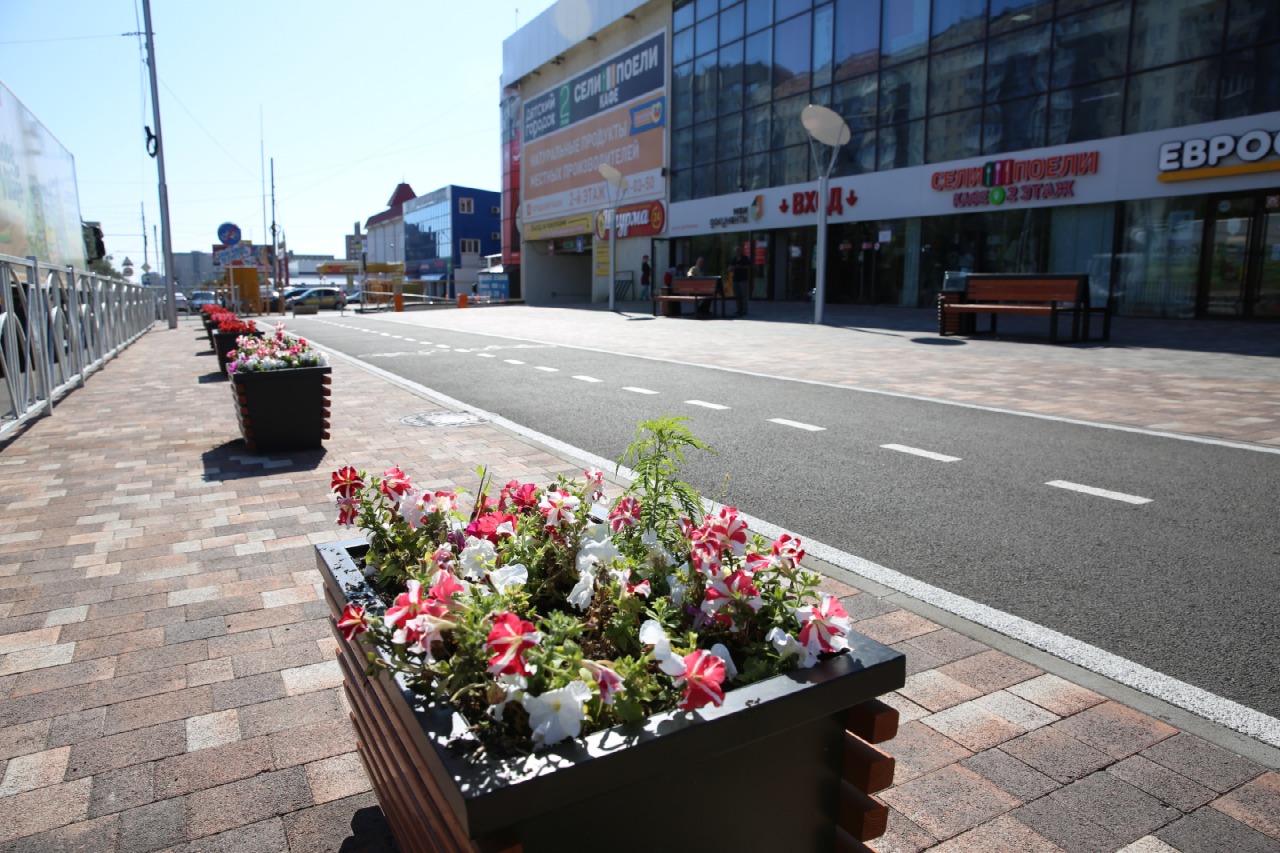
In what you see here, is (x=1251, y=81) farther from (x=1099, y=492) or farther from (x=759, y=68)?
(x=1099, y=492)

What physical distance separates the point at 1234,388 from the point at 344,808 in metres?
10.9

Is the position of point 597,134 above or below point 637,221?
above

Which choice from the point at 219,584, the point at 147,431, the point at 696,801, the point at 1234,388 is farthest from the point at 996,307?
the point at 696,801

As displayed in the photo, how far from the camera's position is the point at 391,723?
68.0 inches

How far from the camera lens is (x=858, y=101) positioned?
2705 centimetres

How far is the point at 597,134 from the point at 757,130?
39.3ft

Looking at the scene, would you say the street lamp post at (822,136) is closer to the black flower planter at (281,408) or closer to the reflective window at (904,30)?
the reflective window at (904,30)

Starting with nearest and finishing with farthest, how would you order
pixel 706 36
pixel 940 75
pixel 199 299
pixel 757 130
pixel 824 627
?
pixel 824 627, pixel 940 75, pixel 757 130, pixel 706 36, pixel 199 299

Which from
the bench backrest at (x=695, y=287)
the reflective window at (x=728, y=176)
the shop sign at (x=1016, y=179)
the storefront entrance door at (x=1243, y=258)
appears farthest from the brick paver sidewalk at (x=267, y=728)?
the reflective window at (x=728, y=176)

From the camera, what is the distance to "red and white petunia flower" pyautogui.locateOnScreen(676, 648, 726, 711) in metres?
1.44

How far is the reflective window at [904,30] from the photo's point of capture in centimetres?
Answer: 2498

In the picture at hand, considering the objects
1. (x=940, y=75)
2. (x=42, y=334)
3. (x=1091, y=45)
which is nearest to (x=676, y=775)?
(x=42, y=334)

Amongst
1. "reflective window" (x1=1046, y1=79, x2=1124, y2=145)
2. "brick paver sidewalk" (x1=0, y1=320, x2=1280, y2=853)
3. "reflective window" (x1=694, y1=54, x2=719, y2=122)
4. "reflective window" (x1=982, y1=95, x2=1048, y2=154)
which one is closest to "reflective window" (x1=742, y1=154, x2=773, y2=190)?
"reflective window" (x1=694, y1=54, x2=719, y2=122)

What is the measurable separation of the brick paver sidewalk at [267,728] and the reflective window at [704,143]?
30478mm
